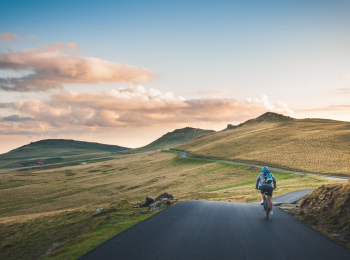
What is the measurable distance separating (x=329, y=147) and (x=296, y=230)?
291 feet

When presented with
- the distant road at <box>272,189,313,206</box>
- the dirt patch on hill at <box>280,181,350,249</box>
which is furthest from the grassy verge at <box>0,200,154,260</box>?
the distant road at <box>272,189,313,206</box>

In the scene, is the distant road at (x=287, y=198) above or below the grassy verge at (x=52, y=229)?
above

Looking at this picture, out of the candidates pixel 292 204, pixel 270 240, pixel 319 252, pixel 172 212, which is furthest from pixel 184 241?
pixel 292 204

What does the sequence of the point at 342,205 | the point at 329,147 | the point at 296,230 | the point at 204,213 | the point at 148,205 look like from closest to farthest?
the point at 296,230 < the point at 342,205 < the point at 204,213 < the point at 148,205 < the point at 329,147

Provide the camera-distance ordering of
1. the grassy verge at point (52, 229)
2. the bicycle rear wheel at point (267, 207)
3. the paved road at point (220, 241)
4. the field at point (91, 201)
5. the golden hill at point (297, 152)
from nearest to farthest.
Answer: the paved road at point (220, 241) < the bicycle rear wheel at point (267, 207) < the field at point (91, 201) < the grassy verge at point (52, 229) < the golden hill at point (297, 152)

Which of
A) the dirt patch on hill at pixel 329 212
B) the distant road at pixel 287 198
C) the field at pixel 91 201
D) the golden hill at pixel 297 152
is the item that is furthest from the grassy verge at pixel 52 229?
the golden hill at pixel 297 152

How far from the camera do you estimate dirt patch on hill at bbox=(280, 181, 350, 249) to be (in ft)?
46.2

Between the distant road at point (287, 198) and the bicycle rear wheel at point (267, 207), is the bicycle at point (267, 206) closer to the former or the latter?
the bicycle rear wheel at point (267, 207)

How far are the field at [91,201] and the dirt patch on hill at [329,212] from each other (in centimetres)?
1110

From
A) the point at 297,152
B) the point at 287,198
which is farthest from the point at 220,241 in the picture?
the point at 297,152

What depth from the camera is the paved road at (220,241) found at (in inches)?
401

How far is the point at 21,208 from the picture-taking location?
212ft

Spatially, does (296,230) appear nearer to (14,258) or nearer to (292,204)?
(292,204)

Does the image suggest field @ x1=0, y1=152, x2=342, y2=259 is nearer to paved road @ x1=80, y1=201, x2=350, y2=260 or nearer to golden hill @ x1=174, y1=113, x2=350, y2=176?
paved road @ x1=80, y1=201, x2=350, y2=260
